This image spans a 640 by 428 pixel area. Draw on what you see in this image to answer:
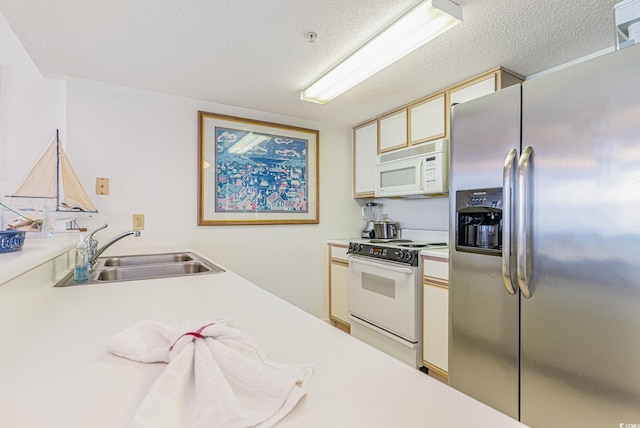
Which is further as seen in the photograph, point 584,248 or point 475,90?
point 475,90

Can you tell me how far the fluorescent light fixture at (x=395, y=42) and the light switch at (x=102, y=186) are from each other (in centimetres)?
166

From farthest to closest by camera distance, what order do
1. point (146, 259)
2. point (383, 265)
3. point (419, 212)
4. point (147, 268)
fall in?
1. point (419, 212)
2. point (383, 265)
3. point (146, 259)
4. point (147, 268)

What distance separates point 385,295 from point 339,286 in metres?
0.71

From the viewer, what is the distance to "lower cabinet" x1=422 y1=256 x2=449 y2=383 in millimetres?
1983

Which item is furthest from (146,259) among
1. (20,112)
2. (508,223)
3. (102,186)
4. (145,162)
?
(508,223)

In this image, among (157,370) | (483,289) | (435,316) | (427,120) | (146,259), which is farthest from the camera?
(427,120)

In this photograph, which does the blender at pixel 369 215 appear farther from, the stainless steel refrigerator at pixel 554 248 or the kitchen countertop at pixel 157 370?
the kitchen countertop at pixel 157 370

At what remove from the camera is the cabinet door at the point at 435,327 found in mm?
1982

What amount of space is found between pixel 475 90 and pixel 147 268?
7.62 feet

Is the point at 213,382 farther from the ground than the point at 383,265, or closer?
farther from the ground

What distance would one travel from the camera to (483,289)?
5.06 feet

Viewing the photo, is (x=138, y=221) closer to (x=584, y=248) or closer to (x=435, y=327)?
(x=435, y=327)

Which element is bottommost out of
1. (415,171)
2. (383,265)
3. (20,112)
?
(383,265)

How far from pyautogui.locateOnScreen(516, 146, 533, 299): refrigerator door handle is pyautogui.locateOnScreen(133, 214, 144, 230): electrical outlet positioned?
246cm
